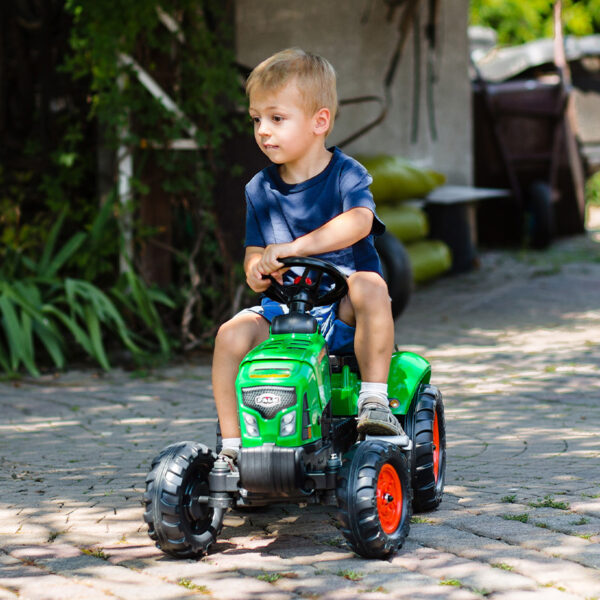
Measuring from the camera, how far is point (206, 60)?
7422mm

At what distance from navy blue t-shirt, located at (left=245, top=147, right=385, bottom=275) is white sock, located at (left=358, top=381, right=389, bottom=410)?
0.41 m

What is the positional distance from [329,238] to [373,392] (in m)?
0.53

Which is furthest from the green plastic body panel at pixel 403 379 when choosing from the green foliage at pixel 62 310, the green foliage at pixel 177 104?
the green foliage at pixel 177 104

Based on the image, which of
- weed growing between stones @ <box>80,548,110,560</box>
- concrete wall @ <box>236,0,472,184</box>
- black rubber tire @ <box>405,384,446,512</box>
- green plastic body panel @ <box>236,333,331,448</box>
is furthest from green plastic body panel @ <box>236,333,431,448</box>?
concrete wall @ <box>236,0,472,184</box>

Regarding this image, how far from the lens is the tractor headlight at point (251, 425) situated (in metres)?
3.32

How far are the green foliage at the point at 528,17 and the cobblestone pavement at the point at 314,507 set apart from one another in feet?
69.7

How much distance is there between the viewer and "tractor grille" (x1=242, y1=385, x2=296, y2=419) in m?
3.25

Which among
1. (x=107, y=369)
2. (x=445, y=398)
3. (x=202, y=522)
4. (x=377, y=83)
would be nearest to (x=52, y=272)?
(x=107, y=369)

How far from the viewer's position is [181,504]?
10.9ft

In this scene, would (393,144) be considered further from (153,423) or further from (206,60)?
(153,423)

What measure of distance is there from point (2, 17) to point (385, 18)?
4.44m

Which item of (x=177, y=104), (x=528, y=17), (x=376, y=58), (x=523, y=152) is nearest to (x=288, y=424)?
(x=177, y=104)

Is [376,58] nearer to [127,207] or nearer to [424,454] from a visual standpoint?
[127,207]

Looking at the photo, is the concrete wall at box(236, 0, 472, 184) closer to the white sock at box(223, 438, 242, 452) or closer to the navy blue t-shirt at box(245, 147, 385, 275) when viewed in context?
the navy blue t-shirt at box(245, 147, 385, 275)
